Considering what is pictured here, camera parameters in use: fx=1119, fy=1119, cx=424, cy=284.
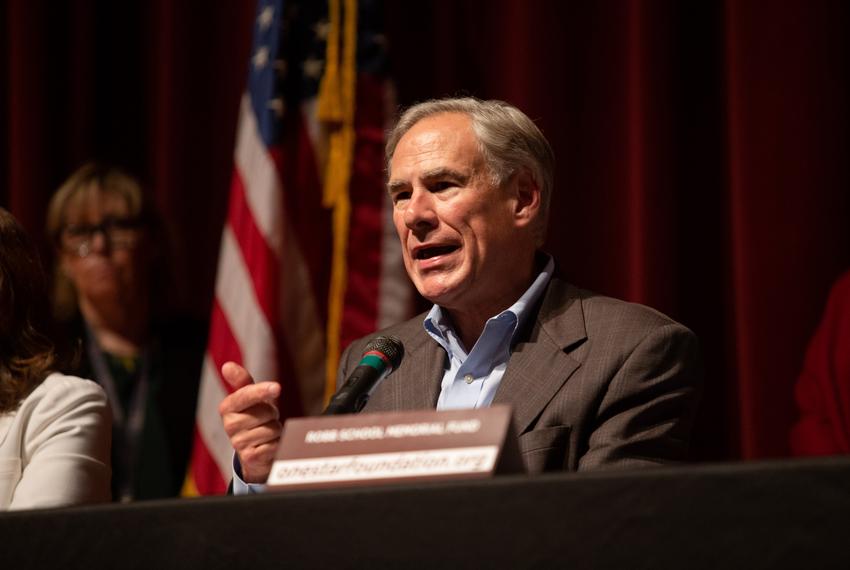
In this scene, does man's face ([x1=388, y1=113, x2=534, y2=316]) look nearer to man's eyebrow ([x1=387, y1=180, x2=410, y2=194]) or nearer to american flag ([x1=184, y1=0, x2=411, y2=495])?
man's eyebrow ([x1=387, y1=180, x2=410, y2=194])

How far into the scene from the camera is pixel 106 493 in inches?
72.6

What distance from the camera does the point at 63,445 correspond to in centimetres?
181

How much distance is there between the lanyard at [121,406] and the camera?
128 inches

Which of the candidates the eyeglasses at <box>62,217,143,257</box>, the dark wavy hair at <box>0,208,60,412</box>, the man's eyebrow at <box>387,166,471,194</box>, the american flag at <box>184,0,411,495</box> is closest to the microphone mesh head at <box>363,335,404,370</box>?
the man's eyebrow at <box>387,166,471,194</box>

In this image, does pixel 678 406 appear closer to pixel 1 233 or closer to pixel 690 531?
pixel 690 531

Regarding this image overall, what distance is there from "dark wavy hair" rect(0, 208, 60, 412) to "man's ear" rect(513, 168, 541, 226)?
87 centimetres

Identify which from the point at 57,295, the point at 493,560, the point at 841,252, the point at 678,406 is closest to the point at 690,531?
the point at 493,560

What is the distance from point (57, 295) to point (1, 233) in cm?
148

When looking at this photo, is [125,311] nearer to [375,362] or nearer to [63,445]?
[63,445]

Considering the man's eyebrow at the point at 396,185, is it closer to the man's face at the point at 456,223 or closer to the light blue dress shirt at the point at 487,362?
the man's face at the point at 456,223

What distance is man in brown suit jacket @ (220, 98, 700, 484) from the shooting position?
5.81ft

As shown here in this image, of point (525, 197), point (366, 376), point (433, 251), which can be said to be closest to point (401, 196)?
point (433, 251)

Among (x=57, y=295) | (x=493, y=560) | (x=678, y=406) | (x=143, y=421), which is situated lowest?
(x=143, y=421)

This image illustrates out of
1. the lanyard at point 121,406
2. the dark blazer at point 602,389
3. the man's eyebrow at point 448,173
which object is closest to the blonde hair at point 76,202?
the lanyard at point 121,406
